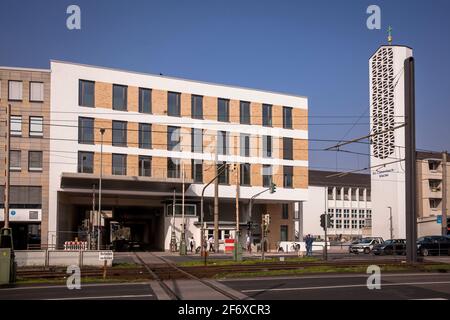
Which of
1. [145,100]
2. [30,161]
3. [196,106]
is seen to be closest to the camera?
[30,161]

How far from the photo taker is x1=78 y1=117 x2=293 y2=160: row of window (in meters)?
53.6

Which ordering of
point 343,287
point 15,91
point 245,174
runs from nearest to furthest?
1. point 343,287
2. point 15,91
3. point 245,174

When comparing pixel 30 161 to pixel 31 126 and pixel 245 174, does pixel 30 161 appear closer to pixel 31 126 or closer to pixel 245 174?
pixel 31 126

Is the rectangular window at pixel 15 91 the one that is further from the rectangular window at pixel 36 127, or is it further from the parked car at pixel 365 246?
the parked car at pixel 365 246

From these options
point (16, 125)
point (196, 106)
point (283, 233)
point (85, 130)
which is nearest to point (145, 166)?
point (85, 130)

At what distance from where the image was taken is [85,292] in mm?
17375

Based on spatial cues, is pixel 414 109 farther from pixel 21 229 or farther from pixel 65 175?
pixel 21 229

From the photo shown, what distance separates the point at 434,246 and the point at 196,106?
90.2 ft

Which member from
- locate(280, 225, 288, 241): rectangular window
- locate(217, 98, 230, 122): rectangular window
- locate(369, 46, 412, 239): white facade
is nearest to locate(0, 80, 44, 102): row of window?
locate(217, 98, 230, 122): rectangular window

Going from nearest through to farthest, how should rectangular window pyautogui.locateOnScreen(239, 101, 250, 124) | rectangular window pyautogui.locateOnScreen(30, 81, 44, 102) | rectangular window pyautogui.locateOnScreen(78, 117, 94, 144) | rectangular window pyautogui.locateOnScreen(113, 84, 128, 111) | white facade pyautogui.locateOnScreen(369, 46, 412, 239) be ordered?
rectangular window pyautogui.locateOnScreen(30, 81, 44, 102) < rectangular window pyautogui.locateOnScreen(78, 117, 94, 144) < rectangular window pyautogui.locateOnScreen(113, 84, 128, 111) < white facade pyautogui.locateOnScreen(369, 46, 412, 239) < rectangular window pyautogui.locateOnScreen(239, 101, 250, 124)

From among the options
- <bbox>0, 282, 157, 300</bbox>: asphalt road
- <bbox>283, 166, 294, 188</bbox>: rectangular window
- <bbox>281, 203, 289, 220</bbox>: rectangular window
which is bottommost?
<bbox>0, 282, 157, 300</bbox>: asphalt road

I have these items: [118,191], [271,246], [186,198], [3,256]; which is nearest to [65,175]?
[118,191]

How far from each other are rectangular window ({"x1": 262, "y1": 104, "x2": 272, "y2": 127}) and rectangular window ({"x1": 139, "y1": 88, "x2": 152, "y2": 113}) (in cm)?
1286

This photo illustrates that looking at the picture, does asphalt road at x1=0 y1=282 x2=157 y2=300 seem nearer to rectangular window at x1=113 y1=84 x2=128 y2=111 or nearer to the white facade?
rectangular window at x1=113 y1=84 x2=128 y2=111
